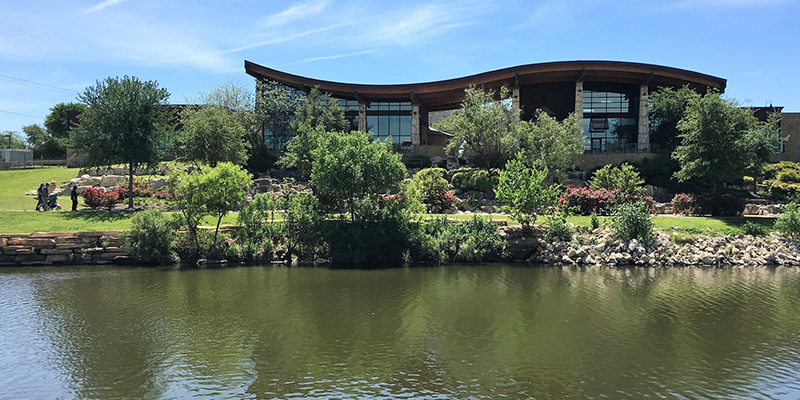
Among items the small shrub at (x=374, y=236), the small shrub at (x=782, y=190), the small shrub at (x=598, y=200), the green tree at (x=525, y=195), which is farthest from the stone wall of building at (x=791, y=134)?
the small shrub at (x=374, y=236)

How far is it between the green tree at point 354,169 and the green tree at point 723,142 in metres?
18.5

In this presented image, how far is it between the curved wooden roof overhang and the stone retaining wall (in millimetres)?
30486

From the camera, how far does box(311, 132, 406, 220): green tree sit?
26328mm

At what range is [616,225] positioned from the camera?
26875 mm

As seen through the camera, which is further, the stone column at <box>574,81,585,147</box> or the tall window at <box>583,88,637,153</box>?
the tall window at <box>583,88,637,153</box>

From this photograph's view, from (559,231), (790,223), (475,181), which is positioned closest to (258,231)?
(559,231)

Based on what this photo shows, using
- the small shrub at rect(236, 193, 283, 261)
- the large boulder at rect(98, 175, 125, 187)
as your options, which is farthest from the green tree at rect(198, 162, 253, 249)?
the large boulder at rect(98, 175, 125, 187)

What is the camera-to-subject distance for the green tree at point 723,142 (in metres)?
30.3

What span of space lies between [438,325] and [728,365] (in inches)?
289

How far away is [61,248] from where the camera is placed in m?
25.0

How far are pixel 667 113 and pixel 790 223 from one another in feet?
68.4

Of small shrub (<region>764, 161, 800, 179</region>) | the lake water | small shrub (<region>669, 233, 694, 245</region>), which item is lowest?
the lake water

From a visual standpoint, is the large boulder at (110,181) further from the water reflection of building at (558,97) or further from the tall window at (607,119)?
the tall window at (607,119)

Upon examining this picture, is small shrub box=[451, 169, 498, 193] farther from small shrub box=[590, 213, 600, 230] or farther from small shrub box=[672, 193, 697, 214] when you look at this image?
small shrub box=[672, 193, 697, 214]
